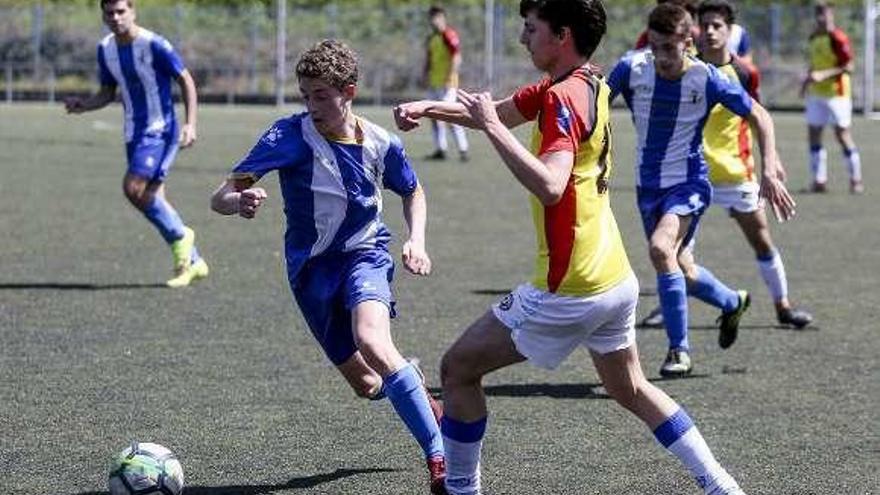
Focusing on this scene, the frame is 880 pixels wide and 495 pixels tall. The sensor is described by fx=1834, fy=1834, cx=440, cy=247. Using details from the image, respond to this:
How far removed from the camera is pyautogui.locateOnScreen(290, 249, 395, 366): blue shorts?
22.0 ft

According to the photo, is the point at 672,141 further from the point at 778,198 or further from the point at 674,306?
the point at 778,198

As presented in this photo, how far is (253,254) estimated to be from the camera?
1405cm

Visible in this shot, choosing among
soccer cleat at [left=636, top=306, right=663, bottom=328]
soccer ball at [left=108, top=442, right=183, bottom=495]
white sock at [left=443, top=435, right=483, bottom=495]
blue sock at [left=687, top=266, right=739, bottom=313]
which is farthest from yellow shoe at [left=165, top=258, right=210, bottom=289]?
white sock at [left=443, top=435, right=483, bottom=495]

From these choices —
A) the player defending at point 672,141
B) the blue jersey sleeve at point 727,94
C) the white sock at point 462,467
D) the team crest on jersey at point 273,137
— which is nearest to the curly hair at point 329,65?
the team crest on jersey at point 273,137

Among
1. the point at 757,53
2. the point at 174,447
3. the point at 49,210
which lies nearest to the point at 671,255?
the point at 174,447

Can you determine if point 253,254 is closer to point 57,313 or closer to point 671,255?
point 57,313

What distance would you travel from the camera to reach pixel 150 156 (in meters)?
12.5

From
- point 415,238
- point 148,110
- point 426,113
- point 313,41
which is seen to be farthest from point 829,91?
point 313,41

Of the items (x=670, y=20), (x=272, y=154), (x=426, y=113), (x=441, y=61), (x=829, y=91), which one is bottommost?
(x=441, y=61)

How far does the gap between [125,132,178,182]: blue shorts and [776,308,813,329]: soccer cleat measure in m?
4.39

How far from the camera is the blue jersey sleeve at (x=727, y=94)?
8.79 metres

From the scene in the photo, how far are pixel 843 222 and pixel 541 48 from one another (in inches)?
464

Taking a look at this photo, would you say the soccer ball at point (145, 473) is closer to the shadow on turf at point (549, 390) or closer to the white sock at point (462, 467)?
the white sock at point (462, 467)

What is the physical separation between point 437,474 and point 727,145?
4464mm
